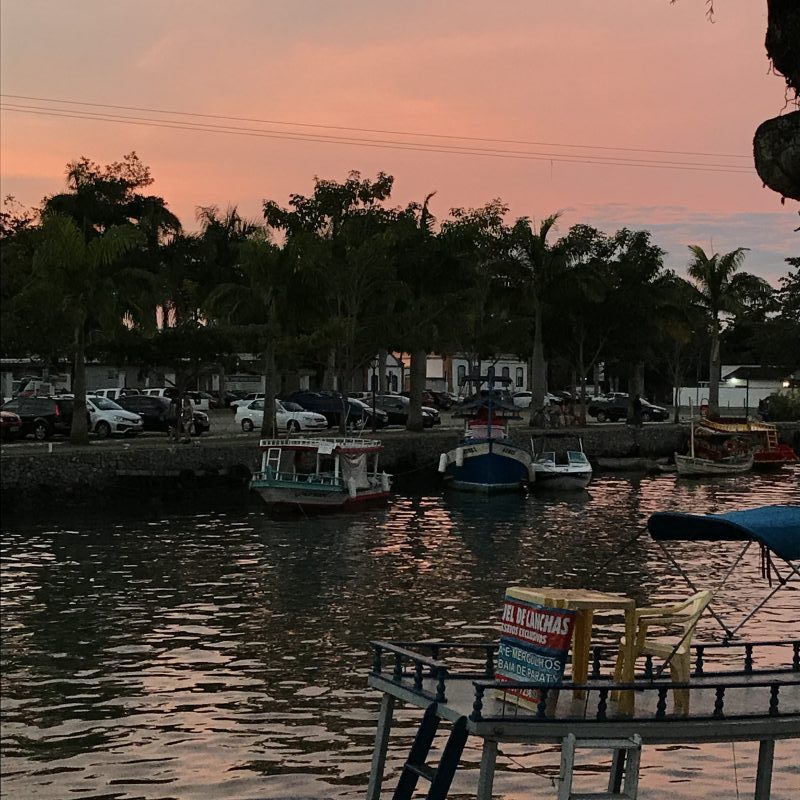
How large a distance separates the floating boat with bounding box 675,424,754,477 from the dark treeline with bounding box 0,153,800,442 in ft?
30.3

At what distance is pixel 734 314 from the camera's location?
9081 centimetres

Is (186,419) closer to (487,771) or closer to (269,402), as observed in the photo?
(269,402)

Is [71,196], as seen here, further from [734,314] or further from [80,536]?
[80,536]

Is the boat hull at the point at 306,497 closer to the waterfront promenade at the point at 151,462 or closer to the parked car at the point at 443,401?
the waterfront promenade at the point at 151,462

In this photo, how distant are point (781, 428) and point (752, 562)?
53.8 m

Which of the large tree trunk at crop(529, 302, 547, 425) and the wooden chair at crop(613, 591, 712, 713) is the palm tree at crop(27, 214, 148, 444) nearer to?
the large tree trunk at crop(529, 302, 547, 425)

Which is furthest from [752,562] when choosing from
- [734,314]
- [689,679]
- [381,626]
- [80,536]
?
[734,314]

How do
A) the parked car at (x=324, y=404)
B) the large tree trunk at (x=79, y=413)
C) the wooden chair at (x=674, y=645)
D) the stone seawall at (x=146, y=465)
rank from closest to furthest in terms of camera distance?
the wooden chair at (x=674, y=645)
the stone seawall at (x=146, y=465)
the large tree trunk at (x=79, y=413)
the parked car at (x=324, y=404)

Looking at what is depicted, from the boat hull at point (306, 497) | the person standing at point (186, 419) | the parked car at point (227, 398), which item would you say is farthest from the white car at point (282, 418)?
the parked car at point (227, 398)

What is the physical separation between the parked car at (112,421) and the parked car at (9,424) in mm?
5221

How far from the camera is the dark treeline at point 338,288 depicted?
59.4 m

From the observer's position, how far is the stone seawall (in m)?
51.8

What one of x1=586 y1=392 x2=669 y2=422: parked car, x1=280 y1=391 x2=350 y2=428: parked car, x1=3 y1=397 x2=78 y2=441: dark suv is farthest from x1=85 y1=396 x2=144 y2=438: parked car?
x1=586 y1=392 x2=669 y2=422: parked car

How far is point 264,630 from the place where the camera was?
95.5ft
